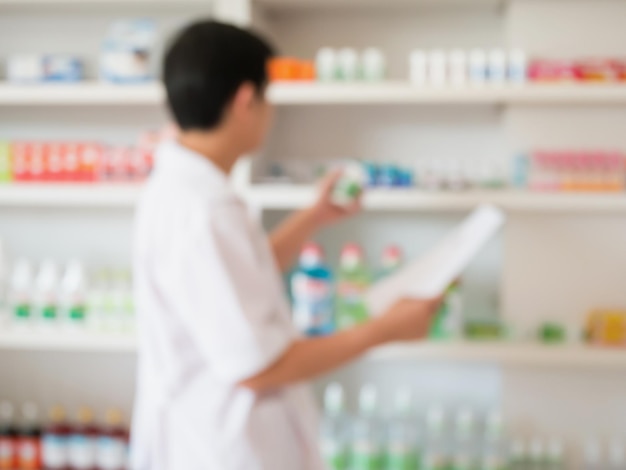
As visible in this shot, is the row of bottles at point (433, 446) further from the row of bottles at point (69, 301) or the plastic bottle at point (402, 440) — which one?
the row of bottles at point (69, 301)

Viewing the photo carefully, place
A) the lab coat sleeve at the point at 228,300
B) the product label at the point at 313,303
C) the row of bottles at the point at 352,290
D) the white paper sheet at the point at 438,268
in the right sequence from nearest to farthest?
1. the lab coat sleeve at the point at 228,300
2. the white paper sheet at the point at 438,268
3. the product label at the point at 313,303
4. the row of bottles at the point at 352,290

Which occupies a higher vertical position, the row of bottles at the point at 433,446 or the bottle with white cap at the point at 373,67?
the bottle with white cap at the point at 373,67

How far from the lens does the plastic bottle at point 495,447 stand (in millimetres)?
2404

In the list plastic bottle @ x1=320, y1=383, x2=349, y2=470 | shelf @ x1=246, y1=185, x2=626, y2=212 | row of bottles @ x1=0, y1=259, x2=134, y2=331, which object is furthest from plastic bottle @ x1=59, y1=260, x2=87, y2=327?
plastic bottle @ x1=320, y1=383, x2=349, y2=470

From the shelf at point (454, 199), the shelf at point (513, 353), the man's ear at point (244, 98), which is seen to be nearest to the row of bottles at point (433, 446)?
the shelf at point (513, 353)

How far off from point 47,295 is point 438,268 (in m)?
1.43

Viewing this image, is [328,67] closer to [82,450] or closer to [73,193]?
[73,193]

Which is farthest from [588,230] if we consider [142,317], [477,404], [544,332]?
[142,317]

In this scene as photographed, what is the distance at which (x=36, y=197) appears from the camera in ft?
8.33

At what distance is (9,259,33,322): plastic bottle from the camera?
8.48 ft

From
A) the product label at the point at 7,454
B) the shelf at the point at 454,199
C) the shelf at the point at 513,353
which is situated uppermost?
the shelf at the point at 454,199

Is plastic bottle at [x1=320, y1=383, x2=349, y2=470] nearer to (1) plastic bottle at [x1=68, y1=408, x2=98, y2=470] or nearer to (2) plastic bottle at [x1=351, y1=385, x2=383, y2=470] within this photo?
(2) plastic bottle at [x1=351, y1=385, x2=383, y2=470]

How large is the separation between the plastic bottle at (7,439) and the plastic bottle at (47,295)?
1.49 ft

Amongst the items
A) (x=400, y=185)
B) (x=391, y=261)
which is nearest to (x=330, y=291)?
(x=391, y=261)
